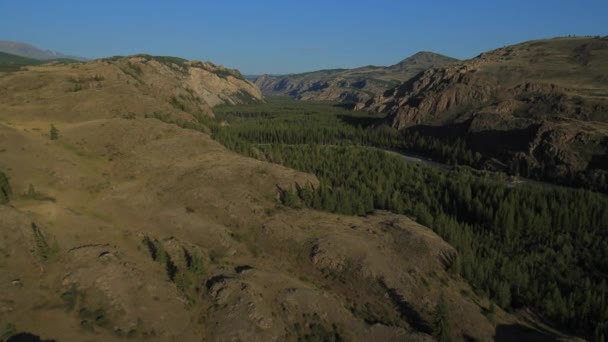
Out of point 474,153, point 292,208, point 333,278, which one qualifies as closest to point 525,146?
point 474,153

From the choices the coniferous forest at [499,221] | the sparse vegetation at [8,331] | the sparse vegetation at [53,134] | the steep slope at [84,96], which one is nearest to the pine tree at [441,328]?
the coniferous forest at [499,221]

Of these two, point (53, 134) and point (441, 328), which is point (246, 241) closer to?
point (441, 328)

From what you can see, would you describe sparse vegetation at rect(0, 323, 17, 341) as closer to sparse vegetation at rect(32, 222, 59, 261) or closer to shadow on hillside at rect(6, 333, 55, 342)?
shadow on hillside at rect(6, 333, 55, 342)

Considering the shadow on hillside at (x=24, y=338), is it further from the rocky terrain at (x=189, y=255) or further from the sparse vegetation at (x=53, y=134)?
the sparse vegetation at (x=53, y=134)

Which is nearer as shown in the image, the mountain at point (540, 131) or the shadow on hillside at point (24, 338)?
the shadow on hillside at point (24, 338)

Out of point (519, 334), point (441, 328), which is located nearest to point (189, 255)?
point (441, 328)

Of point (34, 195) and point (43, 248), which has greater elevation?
point (34, 195)

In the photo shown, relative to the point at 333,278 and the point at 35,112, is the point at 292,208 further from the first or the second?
the point at 35,112
